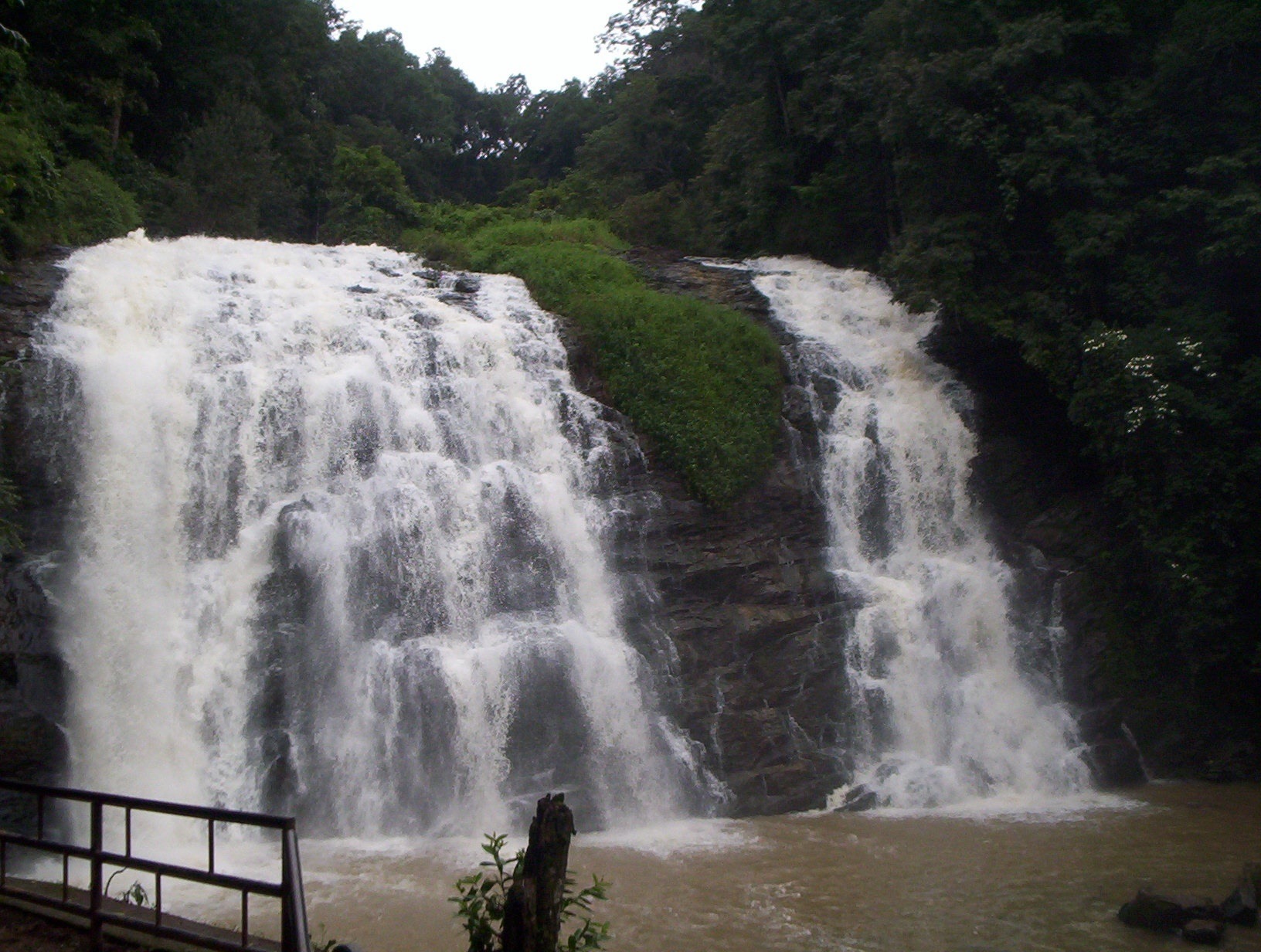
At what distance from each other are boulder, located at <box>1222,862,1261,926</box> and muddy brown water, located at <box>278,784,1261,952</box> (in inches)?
5.7

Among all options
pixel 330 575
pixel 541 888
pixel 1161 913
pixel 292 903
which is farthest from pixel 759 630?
pixel 292 903

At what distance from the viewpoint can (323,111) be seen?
110 feet

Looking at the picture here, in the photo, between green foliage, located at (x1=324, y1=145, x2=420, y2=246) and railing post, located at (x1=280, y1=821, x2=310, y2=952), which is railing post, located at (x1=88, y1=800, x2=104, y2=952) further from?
green foliage, located at (x1=324, y1=145, x2=420, y2=246)

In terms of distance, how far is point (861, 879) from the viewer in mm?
10391

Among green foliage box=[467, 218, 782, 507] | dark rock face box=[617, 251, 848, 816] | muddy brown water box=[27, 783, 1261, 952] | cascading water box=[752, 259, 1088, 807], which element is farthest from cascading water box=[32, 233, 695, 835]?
cascading water box=[752, 259, 1088, 807]

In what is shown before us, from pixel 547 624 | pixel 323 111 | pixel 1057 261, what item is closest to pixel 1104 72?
pixel 1057 261

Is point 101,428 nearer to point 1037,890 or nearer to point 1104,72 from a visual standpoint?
point 1037,890

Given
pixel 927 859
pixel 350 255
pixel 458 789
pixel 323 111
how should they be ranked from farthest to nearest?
pixel 323 111 < pixel 350 255 < pixel 458 789 < pixel 927 859

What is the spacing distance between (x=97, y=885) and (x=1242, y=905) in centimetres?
876

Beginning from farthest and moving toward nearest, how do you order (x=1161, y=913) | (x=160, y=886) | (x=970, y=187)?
1. (x=970, y=187)
2. (x=1161, y=913)
3. (x=160, y=886)

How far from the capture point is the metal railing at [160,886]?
4.57 meters

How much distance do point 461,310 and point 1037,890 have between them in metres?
11.7

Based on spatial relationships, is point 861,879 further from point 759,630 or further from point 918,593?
point 918,593

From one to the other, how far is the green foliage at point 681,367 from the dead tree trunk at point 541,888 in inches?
395
